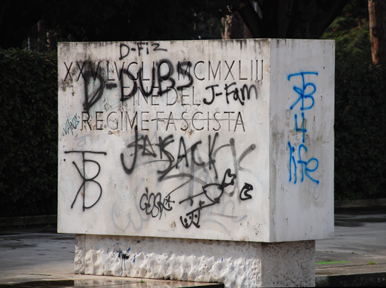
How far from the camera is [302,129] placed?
334 inches

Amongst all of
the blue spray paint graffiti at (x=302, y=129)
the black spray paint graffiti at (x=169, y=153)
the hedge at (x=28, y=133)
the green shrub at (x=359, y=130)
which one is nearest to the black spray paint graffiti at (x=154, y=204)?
the black spray paint graffiti at (x=169, y=153)

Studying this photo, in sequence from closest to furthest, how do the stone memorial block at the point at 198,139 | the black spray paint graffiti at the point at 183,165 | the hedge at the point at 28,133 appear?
the stone memorial block at the point at 198,139
the black spray paint graffiti at the point at 183,165
the hedge at the point at 28,133

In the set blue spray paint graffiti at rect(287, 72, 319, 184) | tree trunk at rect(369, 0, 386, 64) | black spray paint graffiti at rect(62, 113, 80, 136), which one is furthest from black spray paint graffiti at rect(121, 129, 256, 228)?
tree trunk at rect(369, 0, 386, 64)

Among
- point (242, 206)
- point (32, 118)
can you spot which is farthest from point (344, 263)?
point (32, 118)

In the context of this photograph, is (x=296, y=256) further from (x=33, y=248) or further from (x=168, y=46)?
(x=33, y=248)

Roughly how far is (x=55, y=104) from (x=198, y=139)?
7024 mm

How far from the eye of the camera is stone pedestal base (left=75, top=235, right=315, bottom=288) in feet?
27.4

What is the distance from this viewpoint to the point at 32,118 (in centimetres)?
1472

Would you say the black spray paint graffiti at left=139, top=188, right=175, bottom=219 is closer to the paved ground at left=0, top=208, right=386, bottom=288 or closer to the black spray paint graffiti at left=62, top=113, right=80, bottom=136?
the paved ground at left=0, top=208, right=386, bottom=288

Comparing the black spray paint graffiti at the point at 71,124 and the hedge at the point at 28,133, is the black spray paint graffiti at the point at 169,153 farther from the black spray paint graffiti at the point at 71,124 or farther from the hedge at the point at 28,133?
the hedge at the point at 28,133

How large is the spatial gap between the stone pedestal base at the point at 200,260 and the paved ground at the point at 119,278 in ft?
0.60

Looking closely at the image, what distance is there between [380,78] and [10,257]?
11.0 metres

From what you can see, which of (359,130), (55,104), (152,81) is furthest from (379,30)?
(152,81)

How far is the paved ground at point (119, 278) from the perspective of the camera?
8766 mm
